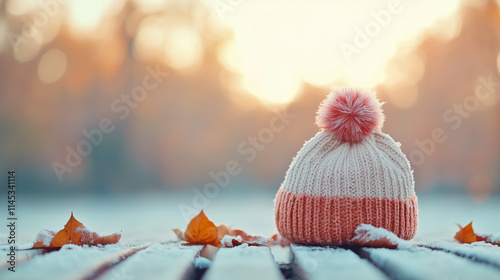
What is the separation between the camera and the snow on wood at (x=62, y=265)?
1105 millimetres

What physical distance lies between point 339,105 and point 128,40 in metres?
8.25

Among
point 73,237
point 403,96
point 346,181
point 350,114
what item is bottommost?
point 73,237

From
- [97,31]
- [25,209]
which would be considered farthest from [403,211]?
[97,31]

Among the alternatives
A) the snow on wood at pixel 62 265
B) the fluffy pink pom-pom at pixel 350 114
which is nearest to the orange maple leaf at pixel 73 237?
the snow on wood at pixel 62 265

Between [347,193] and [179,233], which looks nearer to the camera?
[347,193]

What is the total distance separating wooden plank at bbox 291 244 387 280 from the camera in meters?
1.14

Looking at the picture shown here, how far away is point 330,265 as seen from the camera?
50.2 inches

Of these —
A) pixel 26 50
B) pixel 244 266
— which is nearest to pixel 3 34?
pixel 26 50

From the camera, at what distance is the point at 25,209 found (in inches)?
263

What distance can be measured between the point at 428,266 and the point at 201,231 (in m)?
0.91

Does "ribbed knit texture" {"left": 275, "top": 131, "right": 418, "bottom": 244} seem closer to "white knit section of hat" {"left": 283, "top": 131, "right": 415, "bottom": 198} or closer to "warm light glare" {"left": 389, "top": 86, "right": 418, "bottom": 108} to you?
"white knit section of hat" {"left": 283, "top": 131, "right": 415, "bottom": 198}

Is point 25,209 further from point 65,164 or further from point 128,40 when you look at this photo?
point 128,40

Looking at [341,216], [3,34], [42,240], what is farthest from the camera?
[3,34]

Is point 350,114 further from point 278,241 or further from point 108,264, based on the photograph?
point 108,264
